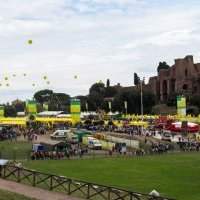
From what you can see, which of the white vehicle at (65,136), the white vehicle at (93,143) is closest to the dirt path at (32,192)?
the white vehicle at (93,143)

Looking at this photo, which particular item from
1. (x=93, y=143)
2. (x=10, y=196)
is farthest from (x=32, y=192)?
(x=93, y=143)

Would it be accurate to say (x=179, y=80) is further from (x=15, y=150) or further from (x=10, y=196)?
(x=10, y=196)

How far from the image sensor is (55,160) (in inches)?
2414

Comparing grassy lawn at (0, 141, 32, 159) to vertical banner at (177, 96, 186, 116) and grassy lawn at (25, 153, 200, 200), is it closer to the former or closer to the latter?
grassy lawn at (25, 153, 200, 200)

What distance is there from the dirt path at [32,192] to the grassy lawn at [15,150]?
26699mm

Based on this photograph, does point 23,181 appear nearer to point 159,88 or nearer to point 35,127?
point 35,127

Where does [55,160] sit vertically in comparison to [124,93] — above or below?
below

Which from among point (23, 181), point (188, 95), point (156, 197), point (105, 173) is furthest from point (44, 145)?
point (188, 95)

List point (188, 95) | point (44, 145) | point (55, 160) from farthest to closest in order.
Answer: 1. point (188, 95)
2. point (44, 145)
3. point (55, 160)

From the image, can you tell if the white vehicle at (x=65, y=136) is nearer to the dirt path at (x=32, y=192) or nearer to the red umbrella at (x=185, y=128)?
the red umbrella at (x=185, y=128)

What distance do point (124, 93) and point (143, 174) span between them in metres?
125

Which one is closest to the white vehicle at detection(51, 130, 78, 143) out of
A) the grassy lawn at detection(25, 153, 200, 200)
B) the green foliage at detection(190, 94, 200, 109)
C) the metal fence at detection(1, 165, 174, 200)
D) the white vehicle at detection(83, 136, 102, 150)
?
the white vehicle at detection(83, 136, 102, 150)

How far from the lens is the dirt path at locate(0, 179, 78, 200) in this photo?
2880 centimetres

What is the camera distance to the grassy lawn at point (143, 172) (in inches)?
1564
